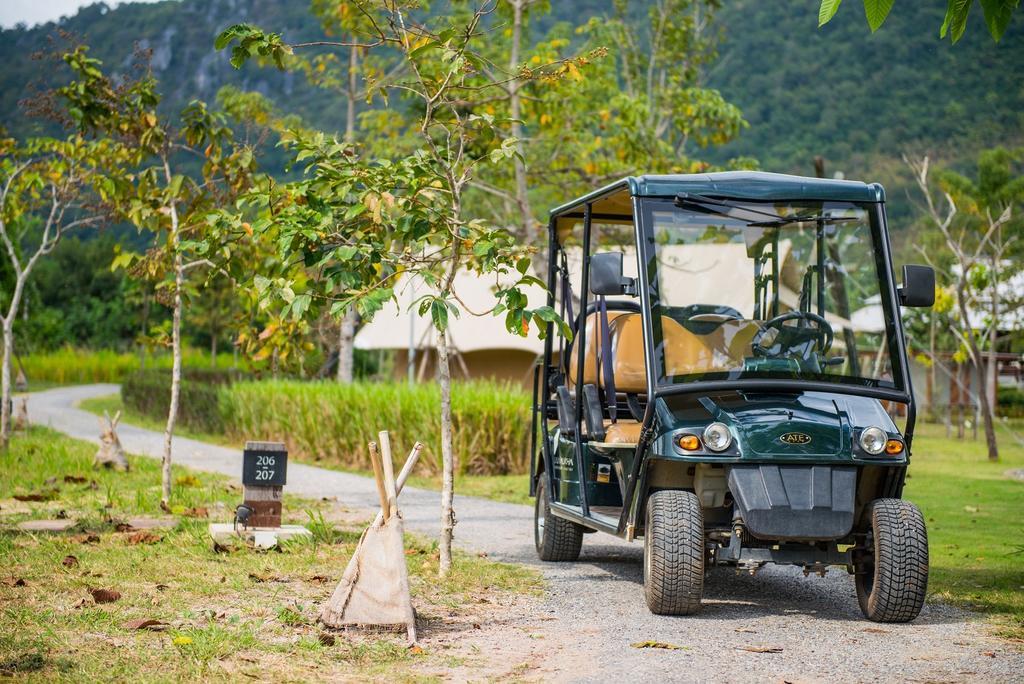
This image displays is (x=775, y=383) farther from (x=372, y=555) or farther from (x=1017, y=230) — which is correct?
(x=1017, y=230)

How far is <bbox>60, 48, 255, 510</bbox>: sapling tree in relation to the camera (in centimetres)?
1069

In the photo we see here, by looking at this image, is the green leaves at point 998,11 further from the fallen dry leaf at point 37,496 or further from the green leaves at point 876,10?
the fallen dry leaf at point 37,496

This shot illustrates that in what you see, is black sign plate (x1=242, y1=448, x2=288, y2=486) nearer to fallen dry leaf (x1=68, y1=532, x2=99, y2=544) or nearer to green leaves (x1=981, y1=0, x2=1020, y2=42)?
fallen dry leaf (x1=68, y1=532, x2=99, y2=544)

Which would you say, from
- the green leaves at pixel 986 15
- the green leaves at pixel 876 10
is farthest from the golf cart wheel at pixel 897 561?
the green leaves at pixel 876 10

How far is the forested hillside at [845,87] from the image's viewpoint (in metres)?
47.0

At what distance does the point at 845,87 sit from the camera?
5197 centimetres

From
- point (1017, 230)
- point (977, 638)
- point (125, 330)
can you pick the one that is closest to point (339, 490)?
point (977, 638)

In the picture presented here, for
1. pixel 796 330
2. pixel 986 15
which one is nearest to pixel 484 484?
pixel 796 330

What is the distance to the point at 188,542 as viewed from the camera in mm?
8609

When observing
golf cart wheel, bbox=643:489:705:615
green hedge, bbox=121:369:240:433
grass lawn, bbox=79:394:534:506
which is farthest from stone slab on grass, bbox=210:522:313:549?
green hedge, bbox=121:369:240:433

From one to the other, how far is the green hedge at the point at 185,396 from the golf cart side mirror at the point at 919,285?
13.8 metres

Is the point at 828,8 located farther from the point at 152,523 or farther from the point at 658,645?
the point at 152,523

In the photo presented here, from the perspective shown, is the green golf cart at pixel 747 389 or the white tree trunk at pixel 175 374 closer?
the green golf cart at pixel 747 389

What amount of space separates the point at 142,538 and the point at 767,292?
15.1ft
